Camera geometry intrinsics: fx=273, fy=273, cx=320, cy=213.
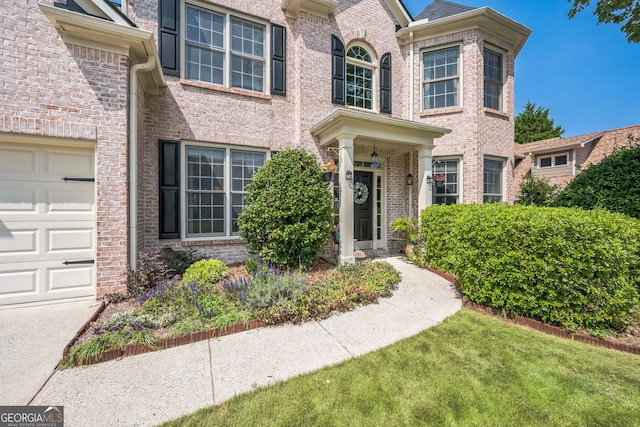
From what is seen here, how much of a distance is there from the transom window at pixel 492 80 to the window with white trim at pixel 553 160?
451 inches

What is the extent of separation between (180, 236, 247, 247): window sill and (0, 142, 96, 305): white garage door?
1.71 m

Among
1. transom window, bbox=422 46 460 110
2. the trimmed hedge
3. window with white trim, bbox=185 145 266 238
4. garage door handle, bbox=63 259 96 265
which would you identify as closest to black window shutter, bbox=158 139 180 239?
window with white trim, bbox=185 145 266 238

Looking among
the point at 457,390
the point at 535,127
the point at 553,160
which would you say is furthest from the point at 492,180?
the point at 535,127

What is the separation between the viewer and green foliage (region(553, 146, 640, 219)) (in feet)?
20.7

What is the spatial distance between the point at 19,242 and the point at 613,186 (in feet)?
39.1

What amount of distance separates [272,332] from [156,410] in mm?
1497

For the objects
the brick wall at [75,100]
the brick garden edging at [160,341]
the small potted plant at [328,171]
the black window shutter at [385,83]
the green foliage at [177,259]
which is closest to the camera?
the brick garden edging at [160,341]

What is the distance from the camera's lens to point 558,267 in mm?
3750

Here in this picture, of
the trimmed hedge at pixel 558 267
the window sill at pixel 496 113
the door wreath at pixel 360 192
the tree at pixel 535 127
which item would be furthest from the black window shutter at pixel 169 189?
the tree at pixel 535 127

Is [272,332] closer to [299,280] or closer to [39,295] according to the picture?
[299,280]

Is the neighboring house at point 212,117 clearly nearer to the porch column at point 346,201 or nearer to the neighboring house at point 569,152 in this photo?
the porch column at point 346,201

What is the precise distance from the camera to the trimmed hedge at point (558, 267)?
366cm

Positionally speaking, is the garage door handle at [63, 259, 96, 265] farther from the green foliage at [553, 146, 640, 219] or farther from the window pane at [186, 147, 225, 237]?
the green foliage at [553, 146, 640, 219]

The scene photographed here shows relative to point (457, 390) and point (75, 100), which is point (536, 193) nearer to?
point (457, 390)
